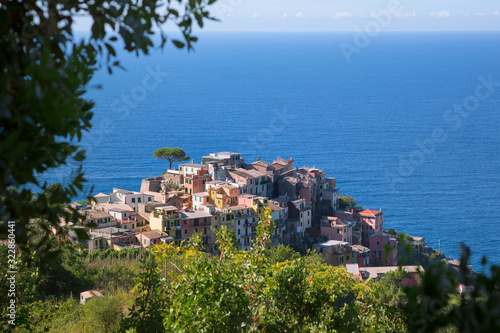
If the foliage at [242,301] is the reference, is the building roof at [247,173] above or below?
above

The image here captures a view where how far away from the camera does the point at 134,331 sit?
17.5 feet

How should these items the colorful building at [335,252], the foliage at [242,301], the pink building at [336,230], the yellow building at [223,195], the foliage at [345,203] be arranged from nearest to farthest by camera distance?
→ the foliage at [242,301] → the colorful building at [335,252] → the yellow building at [223,195] → the pink building at [336,230] → the foliage at [345,203]

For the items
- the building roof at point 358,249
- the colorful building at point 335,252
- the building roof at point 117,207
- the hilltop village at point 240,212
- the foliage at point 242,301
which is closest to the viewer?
the foliage at point 242,301

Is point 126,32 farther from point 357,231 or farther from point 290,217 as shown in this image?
point 357,231

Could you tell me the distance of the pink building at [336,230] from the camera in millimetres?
31391

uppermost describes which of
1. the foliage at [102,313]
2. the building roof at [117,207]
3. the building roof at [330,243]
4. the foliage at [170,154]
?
the foliage at [170,154]

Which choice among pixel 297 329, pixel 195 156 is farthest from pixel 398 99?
pixel 297 329

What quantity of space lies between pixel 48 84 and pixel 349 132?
71339 mm

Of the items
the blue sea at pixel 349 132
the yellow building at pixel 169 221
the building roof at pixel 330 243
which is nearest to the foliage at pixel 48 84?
the blue sea at pixel 349 132

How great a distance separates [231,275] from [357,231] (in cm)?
2884

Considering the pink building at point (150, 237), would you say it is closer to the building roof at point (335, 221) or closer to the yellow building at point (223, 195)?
the yellow building at point (223, 195)

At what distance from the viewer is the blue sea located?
1802 inches

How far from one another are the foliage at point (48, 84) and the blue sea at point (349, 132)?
16820mm

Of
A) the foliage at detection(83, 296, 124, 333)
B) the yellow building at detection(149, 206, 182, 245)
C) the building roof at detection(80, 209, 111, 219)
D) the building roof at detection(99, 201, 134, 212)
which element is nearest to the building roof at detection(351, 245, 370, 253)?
the yellow building at detection(149, 206, 182, 245)
